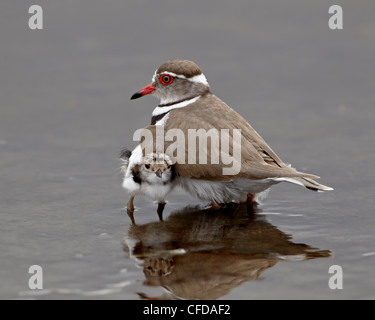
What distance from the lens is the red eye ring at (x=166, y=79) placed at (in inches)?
375

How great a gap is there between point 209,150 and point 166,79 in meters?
1.78

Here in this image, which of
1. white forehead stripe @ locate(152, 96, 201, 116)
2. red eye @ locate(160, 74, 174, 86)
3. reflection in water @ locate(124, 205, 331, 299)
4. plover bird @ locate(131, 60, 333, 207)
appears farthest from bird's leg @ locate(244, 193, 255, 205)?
red eye @ locate(160, 74, 174, 86)

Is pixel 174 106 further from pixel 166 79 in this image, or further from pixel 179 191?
pixel 179 191

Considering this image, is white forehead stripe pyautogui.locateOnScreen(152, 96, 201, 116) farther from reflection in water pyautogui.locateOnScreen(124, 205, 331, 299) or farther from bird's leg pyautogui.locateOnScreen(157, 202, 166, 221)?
reflection in water pyautogui.locateOnScreen(124, 205, 331, 299)

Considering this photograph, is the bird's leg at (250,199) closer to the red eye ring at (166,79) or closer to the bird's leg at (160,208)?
the bird's leg at (160,208)

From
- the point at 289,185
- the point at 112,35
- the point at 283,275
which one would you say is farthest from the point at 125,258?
the point at 112,35

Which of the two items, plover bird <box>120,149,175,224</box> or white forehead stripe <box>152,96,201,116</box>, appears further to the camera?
white forehead stripe <box>152,96,201,116</box>

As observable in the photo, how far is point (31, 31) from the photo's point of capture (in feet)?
45.4

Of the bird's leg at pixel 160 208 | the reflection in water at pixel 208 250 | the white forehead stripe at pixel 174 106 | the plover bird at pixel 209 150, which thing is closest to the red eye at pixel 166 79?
the plover bird at pixel 209 150

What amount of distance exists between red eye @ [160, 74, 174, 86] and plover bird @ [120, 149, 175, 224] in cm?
136

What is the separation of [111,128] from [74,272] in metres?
4.64

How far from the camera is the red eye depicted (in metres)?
9.52

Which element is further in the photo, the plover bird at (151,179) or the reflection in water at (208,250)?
the plover bird at (151,179)

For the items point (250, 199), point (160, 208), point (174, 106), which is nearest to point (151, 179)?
point (160, 208)
